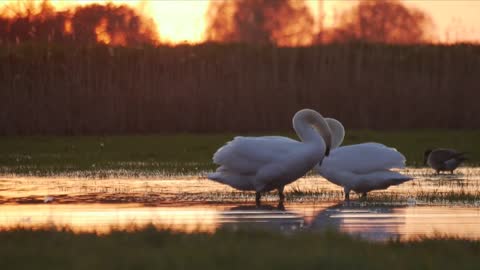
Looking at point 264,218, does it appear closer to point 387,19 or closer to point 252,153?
point 252,153

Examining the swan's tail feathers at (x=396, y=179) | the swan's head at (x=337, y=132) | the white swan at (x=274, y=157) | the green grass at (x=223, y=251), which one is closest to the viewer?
the green grass at (x=223, y=251)

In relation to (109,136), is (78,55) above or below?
above

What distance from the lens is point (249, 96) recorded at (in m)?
28.2

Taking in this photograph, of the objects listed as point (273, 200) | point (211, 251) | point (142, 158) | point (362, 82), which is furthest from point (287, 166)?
point (362, 82)

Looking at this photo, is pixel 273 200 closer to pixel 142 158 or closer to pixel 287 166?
pixel 287 166

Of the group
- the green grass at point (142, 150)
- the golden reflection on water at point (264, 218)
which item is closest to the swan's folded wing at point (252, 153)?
the golden reflection on water at point (264, 218)

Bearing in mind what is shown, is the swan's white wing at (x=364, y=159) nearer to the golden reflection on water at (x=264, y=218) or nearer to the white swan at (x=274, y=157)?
the white swan at (x=274, y=157)

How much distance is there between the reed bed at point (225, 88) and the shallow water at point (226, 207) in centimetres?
1066

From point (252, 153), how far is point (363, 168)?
1411mm

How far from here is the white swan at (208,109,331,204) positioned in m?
13.1

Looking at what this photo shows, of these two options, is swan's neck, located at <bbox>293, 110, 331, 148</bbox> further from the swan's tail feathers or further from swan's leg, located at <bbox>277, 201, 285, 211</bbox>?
the swan's tail feathers

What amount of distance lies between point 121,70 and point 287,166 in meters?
17.0

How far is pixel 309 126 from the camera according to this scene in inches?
531

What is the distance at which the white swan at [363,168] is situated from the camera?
45.5 feet
